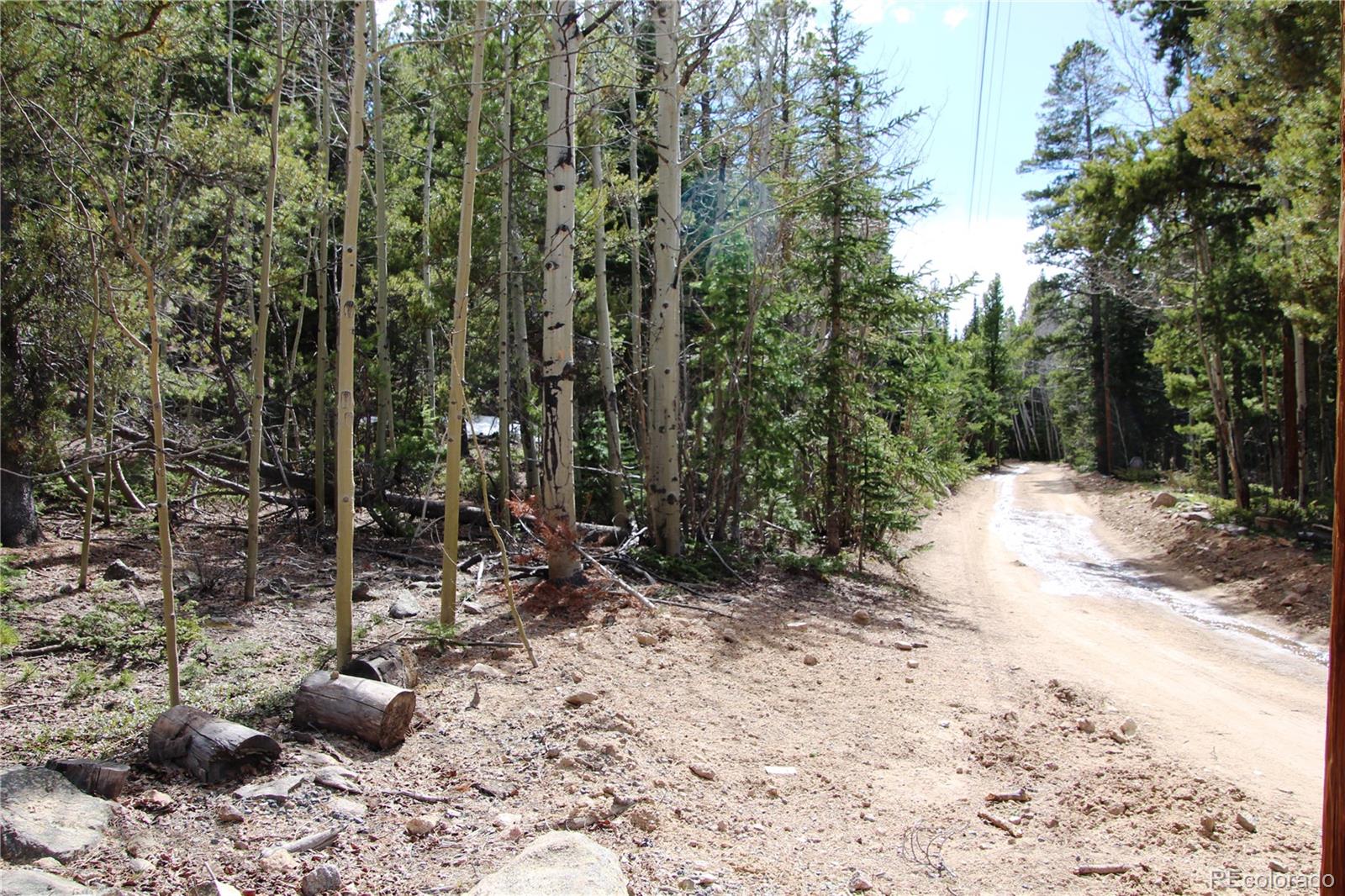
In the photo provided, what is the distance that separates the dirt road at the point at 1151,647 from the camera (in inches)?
224

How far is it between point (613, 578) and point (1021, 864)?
454cm

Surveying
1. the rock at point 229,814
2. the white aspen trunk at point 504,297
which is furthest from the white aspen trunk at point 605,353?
the rock at point 229,814

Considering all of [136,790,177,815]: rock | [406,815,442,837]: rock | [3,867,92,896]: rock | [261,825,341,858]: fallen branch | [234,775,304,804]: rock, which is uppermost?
[3,867,92,896]: rock

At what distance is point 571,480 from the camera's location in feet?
27.2

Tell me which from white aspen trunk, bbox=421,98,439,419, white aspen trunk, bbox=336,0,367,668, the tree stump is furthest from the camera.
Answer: white aspen trunk, bbox=421,98,439,419

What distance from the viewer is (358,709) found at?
4.62 m

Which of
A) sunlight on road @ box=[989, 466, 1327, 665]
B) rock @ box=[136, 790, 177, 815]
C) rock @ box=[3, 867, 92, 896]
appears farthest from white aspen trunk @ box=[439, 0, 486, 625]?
sunlight on road @ box=[989, 466, 1327, 665]

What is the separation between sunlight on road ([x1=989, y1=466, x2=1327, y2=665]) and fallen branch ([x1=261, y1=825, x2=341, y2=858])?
34.6 feet

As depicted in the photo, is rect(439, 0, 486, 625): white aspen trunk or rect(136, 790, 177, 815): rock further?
rect(439, 0, 486, 625): white aspen trunk

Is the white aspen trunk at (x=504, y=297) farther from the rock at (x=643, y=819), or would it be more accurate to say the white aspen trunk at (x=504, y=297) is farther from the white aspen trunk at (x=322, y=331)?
the rock at (x=643, y=819)

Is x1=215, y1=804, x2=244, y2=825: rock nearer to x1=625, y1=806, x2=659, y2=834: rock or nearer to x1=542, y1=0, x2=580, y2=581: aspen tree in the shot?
x1=625, y1=806, x2=659, y2=834: rock

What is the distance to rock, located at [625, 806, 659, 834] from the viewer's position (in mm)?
4066

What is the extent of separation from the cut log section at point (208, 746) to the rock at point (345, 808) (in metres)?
0.47

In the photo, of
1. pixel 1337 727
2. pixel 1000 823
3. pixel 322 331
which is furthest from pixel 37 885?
pixel 322 331
